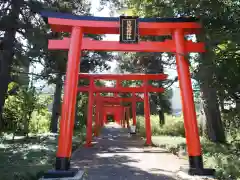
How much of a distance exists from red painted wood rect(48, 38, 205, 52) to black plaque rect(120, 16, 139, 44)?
14 centimetres

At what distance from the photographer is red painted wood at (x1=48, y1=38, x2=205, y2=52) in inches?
309

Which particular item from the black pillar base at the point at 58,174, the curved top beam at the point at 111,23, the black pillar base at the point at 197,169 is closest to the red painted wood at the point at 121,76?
the curved top beam at the point at 111,23

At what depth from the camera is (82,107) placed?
28.8 meters

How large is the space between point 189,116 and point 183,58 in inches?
64.4

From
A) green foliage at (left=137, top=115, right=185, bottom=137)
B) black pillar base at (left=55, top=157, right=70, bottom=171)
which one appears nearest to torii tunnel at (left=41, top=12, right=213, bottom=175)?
black pillar base at (left=55, top=157, right=70, bottom=171)

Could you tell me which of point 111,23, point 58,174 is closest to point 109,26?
point 111,23

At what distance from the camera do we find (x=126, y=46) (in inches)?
310

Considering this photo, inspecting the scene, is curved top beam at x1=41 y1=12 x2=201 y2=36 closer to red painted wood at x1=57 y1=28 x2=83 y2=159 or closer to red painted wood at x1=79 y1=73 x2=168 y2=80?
red painted wood at x1=57 y1=28 x2=83 y2=159

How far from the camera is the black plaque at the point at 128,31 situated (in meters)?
7.81

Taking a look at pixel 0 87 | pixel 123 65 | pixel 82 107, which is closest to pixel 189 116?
pixel 0 87

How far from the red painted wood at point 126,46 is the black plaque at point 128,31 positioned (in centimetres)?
14

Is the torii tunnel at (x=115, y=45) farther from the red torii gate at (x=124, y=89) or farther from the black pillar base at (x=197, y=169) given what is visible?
the red torii gate at (x=124, y=89)

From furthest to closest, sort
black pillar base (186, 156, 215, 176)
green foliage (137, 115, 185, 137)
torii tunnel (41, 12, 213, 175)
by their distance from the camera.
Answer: green foliage (137, 115, 185, 137) → torii tunnel (41, 12, 213, 175) → black pillar base (186, 156, 215, 176)

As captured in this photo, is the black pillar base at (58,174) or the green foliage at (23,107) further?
the green foliage at (23,107)
